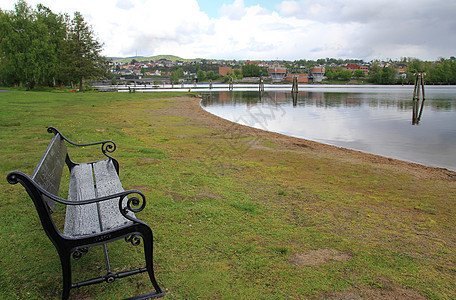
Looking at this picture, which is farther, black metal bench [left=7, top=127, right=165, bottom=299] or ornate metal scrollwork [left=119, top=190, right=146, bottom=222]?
ornate metal scrollwork [left=119, top=190, right=146, bottom=222]

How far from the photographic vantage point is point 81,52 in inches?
1780

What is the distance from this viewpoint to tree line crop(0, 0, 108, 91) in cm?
3922

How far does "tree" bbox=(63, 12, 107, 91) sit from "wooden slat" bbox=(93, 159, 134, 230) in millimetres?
44643

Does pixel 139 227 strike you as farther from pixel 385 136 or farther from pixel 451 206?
pixel 385 136

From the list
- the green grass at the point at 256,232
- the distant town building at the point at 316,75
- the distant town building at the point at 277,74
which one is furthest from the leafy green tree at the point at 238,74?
the green grass at the point at 256,232

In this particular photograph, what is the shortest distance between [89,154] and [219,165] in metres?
3.06

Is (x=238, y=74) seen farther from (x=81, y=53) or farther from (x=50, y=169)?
(x=50, y=169)

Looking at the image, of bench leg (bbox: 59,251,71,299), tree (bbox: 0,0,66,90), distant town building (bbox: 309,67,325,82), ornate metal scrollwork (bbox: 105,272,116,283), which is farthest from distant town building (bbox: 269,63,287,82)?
bench leg (bbox: 59,251,71,299)

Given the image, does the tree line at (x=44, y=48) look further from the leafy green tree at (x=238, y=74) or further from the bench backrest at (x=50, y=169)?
the leafy green tree at (x=238, y=74)

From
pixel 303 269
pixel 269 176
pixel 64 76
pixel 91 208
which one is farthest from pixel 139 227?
pixel 64 76

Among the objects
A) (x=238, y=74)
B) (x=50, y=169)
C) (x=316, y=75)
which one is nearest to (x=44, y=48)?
(x=50, y=169)

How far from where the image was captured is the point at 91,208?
3.30 m

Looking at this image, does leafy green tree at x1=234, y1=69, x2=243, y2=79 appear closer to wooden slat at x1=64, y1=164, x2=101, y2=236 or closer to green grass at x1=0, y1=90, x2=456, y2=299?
green grass at x1=0, y1=90, x2=456, y2=299

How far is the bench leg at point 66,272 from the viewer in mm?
2543
